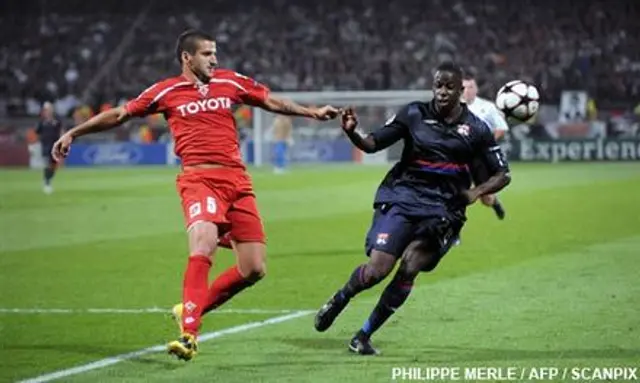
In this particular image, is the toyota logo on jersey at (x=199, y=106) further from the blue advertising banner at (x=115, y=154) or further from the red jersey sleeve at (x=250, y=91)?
the blue advertising banner at (x=115, y=154)

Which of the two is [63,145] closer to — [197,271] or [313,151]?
[197,271]

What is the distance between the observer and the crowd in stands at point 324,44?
170 ft

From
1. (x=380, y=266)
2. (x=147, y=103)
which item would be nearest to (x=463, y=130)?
(x=380, y=266)

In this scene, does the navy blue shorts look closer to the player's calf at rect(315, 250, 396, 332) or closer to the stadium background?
the player's calf at rect(315, 250, 396, 332)

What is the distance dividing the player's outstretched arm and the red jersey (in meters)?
0.08

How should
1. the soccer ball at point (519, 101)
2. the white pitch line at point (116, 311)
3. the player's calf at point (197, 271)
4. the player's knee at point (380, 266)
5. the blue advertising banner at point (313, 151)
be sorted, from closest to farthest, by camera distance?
the player's calf at point (197, 271)
the player's knee at point (380, 266)
the soccer ball at point (519, 101)
the white pitch line at point (116, 311)
the blue advertising banner at point (313, 151)

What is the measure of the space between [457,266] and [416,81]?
120ft

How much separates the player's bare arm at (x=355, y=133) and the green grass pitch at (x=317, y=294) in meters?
1.48

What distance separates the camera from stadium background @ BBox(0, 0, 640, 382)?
33.0ft

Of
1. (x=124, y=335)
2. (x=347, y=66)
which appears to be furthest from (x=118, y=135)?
(x=124, y=335)

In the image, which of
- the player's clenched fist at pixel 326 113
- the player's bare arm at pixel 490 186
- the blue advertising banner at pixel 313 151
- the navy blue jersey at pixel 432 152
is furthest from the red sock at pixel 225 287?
the blue advertising banner at pixel 313 151

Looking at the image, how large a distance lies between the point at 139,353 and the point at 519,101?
4.01 meters

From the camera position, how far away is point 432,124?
31.6 ft

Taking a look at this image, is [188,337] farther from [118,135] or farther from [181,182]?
[118,135]
